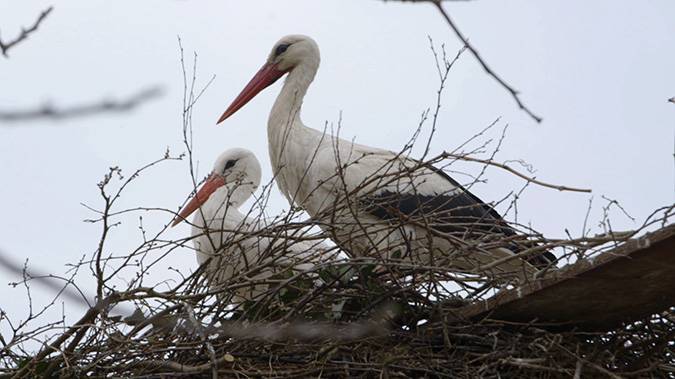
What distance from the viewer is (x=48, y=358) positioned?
3.49 m

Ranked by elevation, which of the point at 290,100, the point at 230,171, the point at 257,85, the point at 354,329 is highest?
the point at 257,85

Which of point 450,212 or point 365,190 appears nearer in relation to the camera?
point 450,212

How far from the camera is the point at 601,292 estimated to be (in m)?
3.37

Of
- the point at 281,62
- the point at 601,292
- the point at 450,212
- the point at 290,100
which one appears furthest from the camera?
the point at 281,62

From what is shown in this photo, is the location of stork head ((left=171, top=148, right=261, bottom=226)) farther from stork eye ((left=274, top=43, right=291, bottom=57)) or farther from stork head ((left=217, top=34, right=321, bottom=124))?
stork eye ((left=274, top=43, right=291, bottom=57))

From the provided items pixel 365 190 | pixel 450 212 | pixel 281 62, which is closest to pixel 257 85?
pixel 281 62

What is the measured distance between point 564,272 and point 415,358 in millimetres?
620

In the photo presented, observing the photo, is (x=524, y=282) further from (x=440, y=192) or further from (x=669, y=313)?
(x=440, y=192)

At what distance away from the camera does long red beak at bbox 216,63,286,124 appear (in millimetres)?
6188

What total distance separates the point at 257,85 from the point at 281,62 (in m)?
0.22

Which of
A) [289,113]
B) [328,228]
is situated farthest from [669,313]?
[289,113]

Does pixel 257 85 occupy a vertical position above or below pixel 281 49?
below

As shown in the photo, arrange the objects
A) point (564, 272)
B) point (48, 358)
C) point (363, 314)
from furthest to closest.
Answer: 1. point (363, 314)
2. point (48, 358)
3. point (564, 272)

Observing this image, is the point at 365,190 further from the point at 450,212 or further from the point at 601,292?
the point at 601,292
